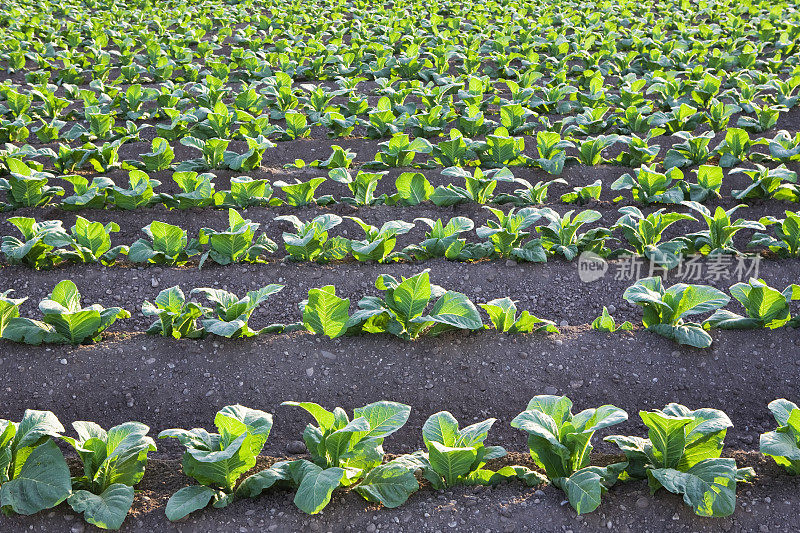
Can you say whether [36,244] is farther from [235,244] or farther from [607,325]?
[607,325]

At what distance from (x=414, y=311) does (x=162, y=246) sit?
1.91m

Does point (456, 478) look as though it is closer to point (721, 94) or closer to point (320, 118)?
point (320, 118)

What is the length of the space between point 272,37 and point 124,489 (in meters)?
9.50

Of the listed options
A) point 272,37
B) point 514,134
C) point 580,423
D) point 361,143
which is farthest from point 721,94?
point 272,37

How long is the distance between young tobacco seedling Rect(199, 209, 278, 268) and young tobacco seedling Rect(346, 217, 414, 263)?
61 cm

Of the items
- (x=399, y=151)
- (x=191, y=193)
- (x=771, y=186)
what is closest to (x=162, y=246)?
(x=191, y=193)

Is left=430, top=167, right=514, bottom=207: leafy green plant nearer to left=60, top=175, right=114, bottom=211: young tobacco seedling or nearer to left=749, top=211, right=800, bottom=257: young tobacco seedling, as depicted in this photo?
left=749, top=211, right=800, bottom=257: young tobacco seedling

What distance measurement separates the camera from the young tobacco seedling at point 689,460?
2.56 metres

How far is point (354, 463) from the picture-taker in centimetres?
283

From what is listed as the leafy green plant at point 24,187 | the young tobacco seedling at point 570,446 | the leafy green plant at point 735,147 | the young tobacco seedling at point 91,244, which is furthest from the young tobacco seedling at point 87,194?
the leafy green plant at point 735,147

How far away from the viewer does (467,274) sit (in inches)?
174

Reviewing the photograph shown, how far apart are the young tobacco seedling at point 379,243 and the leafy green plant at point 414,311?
562mm

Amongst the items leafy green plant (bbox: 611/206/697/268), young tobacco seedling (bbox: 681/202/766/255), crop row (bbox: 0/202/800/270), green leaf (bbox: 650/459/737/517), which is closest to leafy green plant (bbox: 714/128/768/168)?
crop row (bbox: 0/202/800/270)

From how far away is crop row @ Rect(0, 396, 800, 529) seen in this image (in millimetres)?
2590
